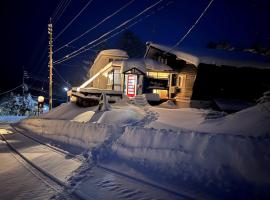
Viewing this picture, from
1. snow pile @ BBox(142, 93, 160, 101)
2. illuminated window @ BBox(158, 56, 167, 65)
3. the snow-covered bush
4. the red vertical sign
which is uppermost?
illuminated window @ BBox(158, 56, 167, 65)

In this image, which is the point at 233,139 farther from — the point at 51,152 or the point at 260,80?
the point at 260,80

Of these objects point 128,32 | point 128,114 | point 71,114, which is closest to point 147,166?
point 128,114

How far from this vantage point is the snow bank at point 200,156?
5.83 m

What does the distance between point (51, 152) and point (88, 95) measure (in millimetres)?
11121

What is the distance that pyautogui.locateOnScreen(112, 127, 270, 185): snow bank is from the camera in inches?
230

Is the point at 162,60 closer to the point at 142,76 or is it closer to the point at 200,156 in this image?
the point at 142,76

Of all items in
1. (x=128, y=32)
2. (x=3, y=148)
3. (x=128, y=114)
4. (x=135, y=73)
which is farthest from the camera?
(x=128, y=32)

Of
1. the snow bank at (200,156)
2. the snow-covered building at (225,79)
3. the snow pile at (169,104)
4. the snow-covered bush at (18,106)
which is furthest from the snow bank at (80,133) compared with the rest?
the snow-covered bush at (18,106)

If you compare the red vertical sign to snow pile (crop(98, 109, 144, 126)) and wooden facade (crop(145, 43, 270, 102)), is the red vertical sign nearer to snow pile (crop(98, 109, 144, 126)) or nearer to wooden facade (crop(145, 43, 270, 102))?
wooden facade (crop(145, 43, 270, 102))

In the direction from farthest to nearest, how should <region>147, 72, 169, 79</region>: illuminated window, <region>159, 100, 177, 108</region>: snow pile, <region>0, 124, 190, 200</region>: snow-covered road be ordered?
<region>147, 72, 169, 79</region>: illuminated window < <region>159, 100, 177, 108</region>: snow pile < <region>0, 124, 190, 200</region>: snow-covered road

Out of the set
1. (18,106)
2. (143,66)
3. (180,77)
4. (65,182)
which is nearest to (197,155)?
(65,182)

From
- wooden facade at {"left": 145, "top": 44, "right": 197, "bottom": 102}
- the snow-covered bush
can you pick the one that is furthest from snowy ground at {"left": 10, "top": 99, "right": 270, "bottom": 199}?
the snow-covered bush

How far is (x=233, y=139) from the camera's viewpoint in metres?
6.36

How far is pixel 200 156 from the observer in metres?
6.77
